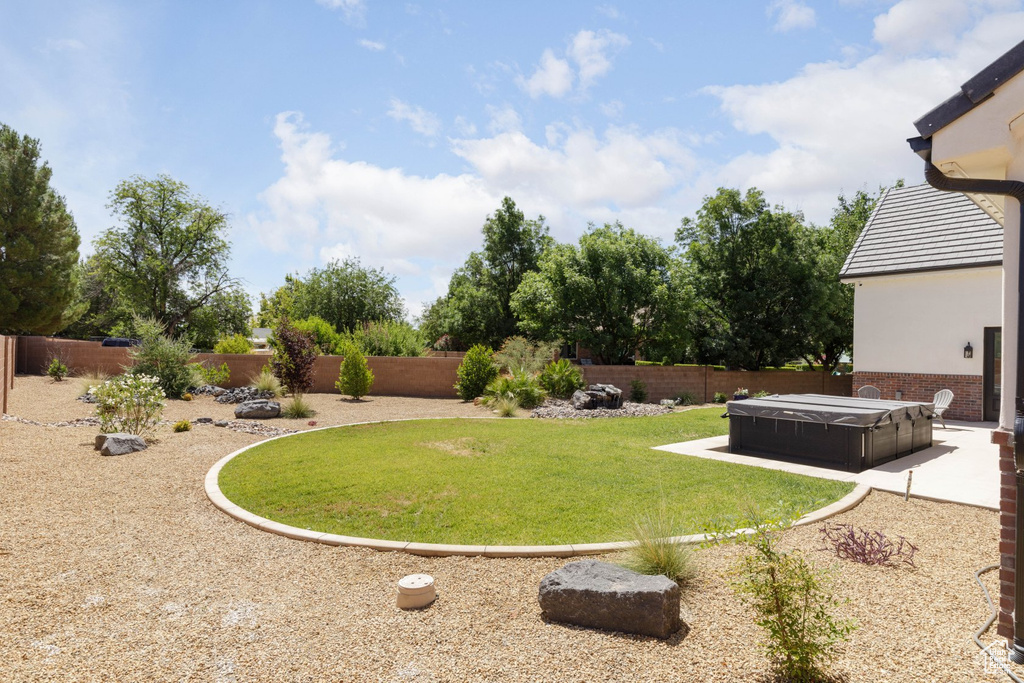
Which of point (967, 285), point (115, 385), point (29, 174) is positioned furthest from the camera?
point (29, 174)

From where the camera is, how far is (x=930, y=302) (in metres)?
14.1

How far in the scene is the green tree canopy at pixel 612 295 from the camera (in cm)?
1877

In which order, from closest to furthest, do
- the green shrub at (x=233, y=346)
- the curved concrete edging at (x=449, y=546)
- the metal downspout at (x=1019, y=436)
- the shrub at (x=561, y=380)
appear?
1. the metal downspout at (x=1019, y=436)
2. the curved concrete edging at (x=449, y=546)
3. the shrub at (x=561, y=380)
4. the green shrub at (x=233, y=346)

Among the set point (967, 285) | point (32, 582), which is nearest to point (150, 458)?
point (32, 582)

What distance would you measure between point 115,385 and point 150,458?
2.26 metres

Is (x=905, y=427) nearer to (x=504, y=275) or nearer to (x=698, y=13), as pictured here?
(x=698, y=13)

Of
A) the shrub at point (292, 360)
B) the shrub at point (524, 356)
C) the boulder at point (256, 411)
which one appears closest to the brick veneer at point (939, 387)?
the shrub at point (524, 356)

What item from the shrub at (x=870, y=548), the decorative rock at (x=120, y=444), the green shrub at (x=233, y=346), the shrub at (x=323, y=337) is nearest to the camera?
the shrub at (x=870, y=548)

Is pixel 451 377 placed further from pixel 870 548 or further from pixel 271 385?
pixel 870 548

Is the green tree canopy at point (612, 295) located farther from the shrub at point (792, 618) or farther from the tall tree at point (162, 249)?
the tall tree at point (162, 249)

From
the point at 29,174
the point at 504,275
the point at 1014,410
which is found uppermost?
the point at 29,174

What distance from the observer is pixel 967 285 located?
44.3 feet

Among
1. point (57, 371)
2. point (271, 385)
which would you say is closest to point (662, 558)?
point (271, 385)

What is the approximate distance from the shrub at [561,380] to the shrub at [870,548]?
38.9 ft
